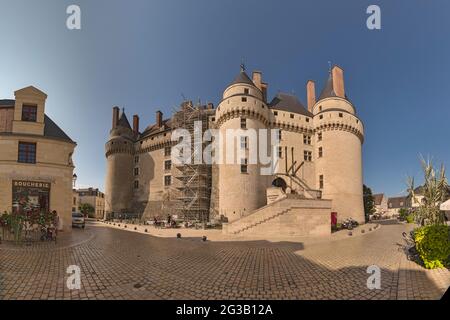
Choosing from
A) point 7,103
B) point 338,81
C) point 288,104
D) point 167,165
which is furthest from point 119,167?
point 338,81

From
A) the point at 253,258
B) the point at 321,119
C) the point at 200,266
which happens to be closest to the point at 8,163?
the point at 200,266

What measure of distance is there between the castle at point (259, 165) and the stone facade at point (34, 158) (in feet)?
48.8

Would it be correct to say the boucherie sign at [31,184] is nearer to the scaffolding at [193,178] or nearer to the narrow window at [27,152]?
the narrow window at [27,152]

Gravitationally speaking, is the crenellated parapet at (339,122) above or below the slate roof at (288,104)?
below

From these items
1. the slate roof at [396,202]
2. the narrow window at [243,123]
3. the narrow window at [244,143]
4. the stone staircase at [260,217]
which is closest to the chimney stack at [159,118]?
the narrow window at [243,123]

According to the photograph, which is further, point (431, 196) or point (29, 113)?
point (29, 113)

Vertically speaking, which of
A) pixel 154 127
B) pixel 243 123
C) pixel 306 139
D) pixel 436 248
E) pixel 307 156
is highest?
pixel 154 127

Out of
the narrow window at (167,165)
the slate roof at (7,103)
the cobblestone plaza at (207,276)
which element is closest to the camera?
the cobblestone plaza at (207,276)

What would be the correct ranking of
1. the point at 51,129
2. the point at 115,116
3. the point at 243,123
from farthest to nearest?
the point at 115,116, the point at 243,123, the point at 51,129

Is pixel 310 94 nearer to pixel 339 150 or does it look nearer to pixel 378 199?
pixel 339 150

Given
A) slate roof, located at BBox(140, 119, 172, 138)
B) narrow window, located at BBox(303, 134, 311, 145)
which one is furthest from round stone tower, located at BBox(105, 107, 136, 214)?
narrow window, located at BBox(303, 134, 311, 145)

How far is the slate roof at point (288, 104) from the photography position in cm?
3203

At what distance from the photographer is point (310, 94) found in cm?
3494

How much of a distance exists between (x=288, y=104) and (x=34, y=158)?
29.3 meters
